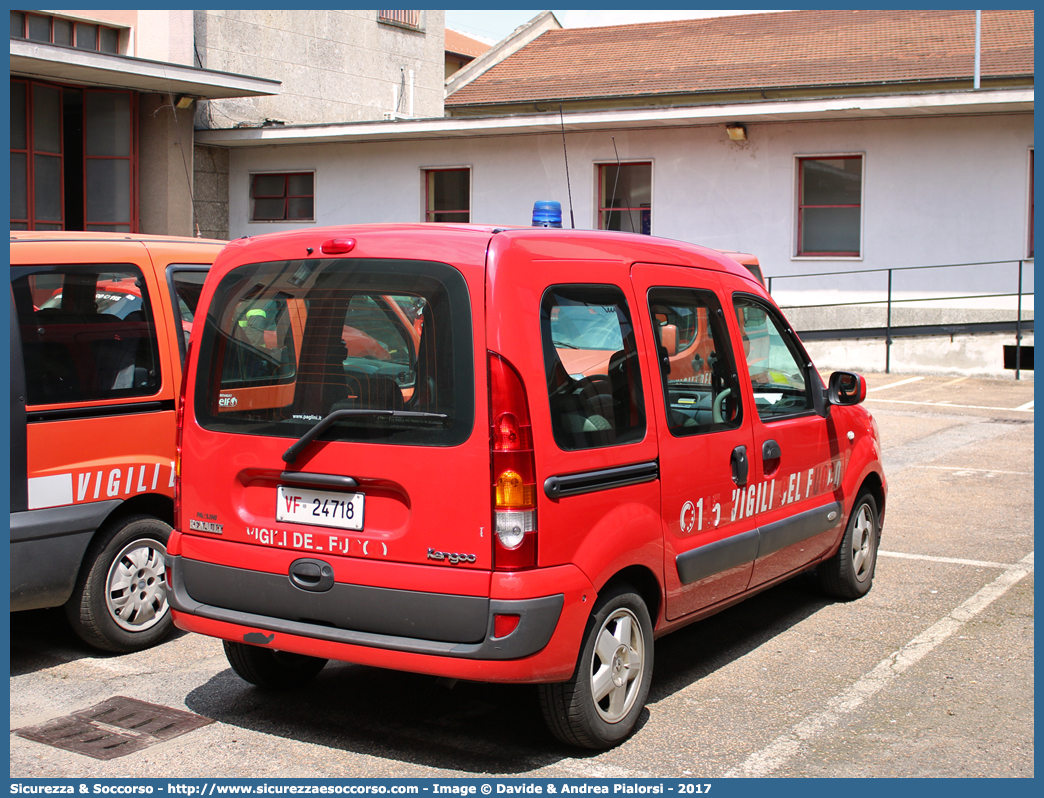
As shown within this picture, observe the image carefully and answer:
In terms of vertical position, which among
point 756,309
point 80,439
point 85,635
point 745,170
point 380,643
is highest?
point 745,170

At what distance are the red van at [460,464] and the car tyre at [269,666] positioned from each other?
0.03 feet

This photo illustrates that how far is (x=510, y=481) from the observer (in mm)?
3572

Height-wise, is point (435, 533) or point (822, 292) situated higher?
point (822, 292)

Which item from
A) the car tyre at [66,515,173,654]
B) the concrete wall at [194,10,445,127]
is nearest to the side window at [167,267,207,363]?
the car tyre at [66,515,173,654]

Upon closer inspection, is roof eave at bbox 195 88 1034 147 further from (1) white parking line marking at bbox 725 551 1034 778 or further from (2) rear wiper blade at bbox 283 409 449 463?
(2) rear wiper blade at bbox 283 409 449 463

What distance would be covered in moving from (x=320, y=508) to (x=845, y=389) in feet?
9.38

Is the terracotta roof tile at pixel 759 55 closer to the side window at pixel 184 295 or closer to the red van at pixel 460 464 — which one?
the side window at pixel 184 295

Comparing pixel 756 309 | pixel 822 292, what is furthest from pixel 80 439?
pixel 822 292

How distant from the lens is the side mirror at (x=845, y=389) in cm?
543

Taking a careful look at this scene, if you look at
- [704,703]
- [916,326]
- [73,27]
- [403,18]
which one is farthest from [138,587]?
[403,18]

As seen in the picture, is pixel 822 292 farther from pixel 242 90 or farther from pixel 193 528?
pixel 193 528

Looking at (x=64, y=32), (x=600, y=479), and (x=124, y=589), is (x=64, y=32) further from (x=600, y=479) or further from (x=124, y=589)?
(x=600, y=479)

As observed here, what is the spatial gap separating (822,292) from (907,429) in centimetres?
716

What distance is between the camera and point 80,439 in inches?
191
